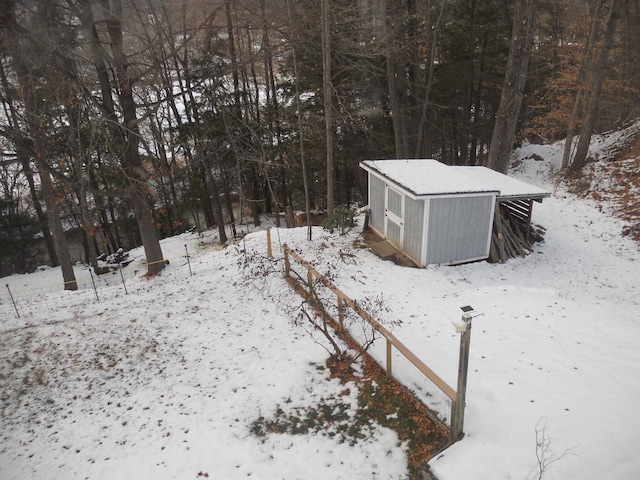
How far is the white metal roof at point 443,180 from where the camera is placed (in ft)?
32.5

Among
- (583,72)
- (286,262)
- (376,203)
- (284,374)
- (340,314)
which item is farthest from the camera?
(583,72)

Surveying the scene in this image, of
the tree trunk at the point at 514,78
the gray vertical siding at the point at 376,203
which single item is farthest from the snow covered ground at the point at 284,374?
the tree trunk at the point at 514,78

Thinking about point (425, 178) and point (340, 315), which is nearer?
point (340, 315)

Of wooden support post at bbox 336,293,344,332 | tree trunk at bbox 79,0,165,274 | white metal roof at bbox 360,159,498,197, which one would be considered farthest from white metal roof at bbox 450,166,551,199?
tree trunk at bbox 79,0,165,274

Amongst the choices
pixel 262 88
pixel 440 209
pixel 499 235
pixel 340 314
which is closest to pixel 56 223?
pixel 340 314

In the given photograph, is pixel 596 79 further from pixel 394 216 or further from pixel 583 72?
pixel 394 216

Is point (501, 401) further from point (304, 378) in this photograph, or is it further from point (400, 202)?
point (400, 202)

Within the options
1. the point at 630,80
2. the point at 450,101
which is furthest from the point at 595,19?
the point at 450,101

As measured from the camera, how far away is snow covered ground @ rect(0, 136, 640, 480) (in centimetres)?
468

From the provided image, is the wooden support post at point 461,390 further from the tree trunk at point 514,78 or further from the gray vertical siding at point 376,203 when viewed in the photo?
the tree trunk at point 514,78

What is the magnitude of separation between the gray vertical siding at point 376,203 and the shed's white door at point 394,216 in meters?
0.36

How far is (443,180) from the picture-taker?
10.6 m

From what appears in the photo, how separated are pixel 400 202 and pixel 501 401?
6590mm

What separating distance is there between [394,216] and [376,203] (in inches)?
52.8
